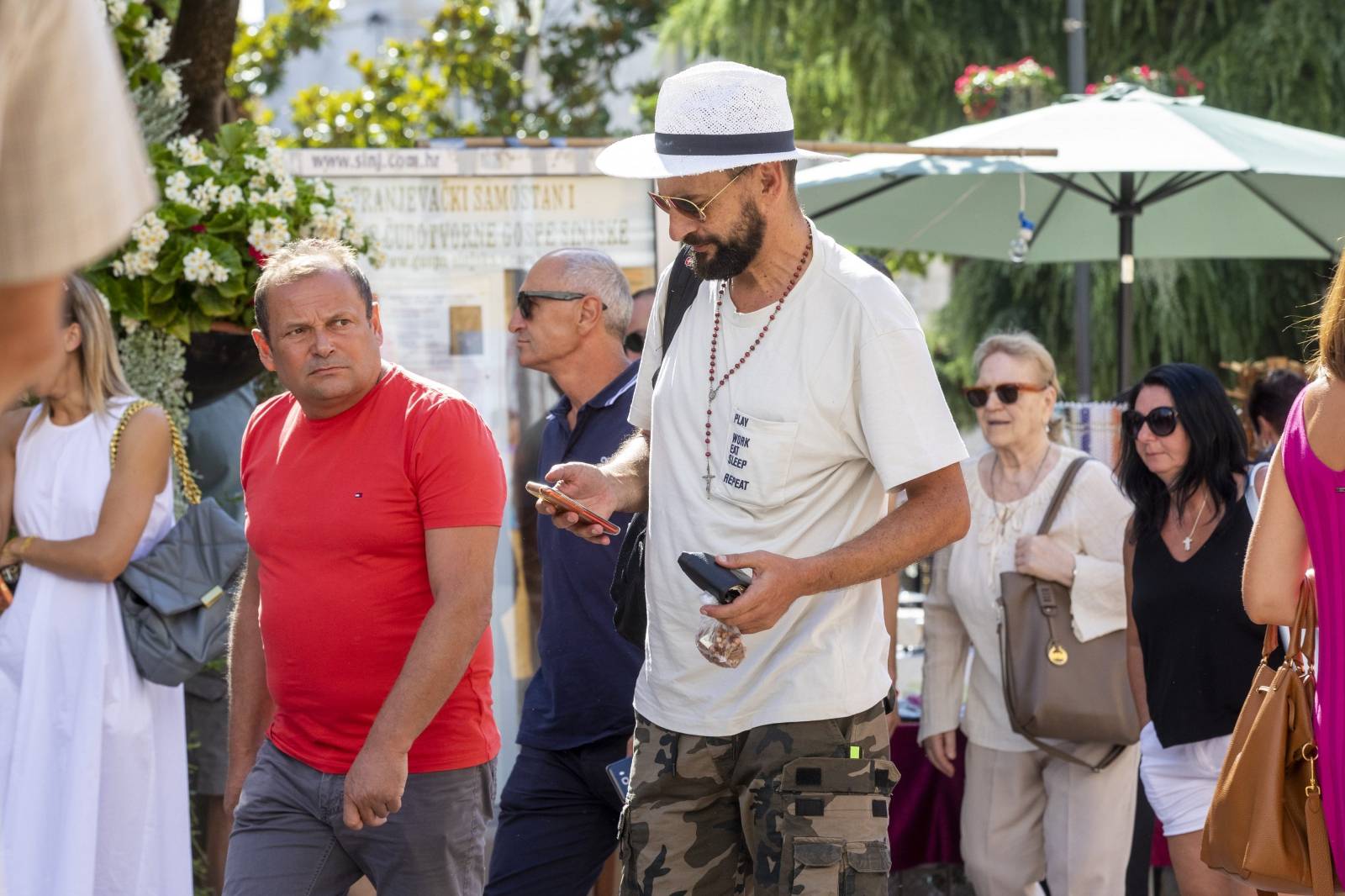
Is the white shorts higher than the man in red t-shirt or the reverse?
the reverse

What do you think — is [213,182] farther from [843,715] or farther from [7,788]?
[843,715]

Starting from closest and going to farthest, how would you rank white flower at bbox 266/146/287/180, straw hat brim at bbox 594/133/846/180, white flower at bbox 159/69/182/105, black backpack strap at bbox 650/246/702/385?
1. straw hat brim at bbox 594/133/846/180
2. black backpack strap at bbox 650/246/702/385
3. white flower at bbox 266/146/287/180
4. white flower at bbox 159/69/182/105

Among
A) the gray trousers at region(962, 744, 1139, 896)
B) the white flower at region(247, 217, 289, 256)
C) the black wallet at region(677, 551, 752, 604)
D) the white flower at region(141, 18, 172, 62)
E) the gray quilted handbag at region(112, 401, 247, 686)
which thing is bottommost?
the gray trousers at region(962, 744, 1139, 896)

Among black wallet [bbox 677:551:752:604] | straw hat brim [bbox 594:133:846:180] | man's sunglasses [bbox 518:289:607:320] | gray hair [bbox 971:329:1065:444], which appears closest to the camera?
black wallet [bbox 677:551:752:604]

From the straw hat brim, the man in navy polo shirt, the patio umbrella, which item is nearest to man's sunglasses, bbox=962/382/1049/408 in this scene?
the patio umbrella

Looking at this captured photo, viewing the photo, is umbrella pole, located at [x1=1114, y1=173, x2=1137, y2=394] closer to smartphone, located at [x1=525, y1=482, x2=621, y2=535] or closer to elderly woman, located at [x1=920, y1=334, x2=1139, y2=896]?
elderly woman, located at [x1=920, y1=334, x2=1139, y2=896]

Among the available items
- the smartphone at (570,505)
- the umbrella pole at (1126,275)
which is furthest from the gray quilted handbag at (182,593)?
the umbrella pole at (1126,275)

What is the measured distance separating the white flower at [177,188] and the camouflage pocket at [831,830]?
3.22 metres

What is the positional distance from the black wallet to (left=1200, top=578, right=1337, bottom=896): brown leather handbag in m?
1.25

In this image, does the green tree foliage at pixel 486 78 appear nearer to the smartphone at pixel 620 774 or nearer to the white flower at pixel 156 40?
the white flower at pixel 156 40

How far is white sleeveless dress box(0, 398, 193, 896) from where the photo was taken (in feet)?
15.2

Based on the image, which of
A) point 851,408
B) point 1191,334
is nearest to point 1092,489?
point 851,408

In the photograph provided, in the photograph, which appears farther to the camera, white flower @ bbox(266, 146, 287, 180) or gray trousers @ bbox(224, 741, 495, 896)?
white flower @ bbox(266, 146, 287, 180)

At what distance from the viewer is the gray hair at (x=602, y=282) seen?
509 cm
